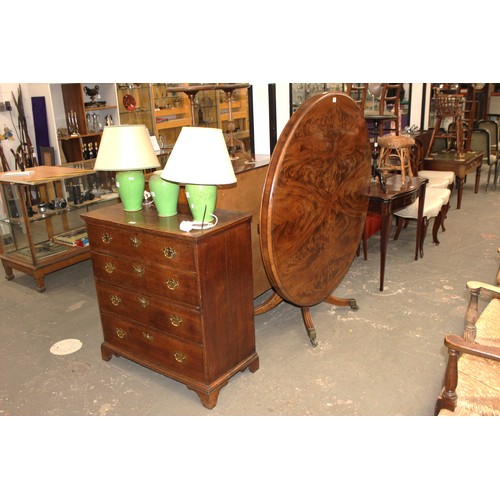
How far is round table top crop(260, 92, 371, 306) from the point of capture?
100 inches

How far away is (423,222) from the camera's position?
457 centimetres

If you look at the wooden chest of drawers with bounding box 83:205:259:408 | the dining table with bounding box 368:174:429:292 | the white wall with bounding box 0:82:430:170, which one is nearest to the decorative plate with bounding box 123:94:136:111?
the white wall with bounding box 0:82:430:170

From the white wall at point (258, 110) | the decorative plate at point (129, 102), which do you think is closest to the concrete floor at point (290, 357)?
the white wall at point (258, 110)

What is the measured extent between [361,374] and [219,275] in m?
1.03

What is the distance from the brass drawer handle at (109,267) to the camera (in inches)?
106

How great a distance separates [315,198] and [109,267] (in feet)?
4.02

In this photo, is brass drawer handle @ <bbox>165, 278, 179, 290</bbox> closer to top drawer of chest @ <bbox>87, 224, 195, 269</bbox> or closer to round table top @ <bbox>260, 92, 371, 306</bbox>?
top drawer of chest @ <bbox>87, 224, 195, 269</bbox>

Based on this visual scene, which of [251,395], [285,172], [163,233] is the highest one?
[285,172]

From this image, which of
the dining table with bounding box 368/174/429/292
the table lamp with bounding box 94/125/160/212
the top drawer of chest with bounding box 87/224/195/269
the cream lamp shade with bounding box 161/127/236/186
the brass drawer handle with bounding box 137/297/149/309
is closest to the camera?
the cream lamp shade with bounding box 161/127/236/186

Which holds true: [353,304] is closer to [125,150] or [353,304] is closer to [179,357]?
[179,357]

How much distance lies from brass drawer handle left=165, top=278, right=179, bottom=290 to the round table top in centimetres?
49

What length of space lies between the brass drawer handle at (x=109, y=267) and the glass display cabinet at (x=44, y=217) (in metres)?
1.55
